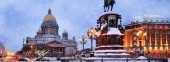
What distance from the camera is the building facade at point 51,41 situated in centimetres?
15938

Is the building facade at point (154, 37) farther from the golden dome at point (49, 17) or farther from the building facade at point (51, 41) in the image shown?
the golden dome at point (49, 17)

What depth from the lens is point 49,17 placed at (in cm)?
17862

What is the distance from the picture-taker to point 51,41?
16312cm

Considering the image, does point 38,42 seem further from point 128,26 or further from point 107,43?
point 107,43

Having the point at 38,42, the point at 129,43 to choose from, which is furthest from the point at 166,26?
the point at 38,42

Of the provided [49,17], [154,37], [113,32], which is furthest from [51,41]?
[113,32]

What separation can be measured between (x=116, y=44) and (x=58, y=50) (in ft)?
408

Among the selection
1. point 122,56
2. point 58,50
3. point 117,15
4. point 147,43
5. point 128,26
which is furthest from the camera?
point 58,50

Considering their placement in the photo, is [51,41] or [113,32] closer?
[113,32]

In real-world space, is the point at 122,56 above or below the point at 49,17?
below

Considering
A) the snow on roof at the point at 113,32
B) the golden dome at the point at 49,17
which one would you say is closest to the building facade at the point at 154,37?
the snow on roof at the point at 113,32

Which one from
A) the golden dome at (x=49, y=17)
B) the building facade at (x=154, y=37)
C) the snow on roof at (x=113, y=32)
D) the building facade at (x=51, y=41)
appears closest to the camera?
the snow on roof at (x=113, y=32)

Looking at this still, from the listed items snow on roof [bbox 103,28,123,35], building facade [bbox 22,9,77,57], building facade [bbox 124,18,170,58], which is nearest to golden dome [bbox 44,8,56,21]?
building facade [bbox 22,9,77,57]

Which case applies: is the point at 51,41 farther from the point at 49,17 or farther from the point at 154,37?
the point at 154,37
